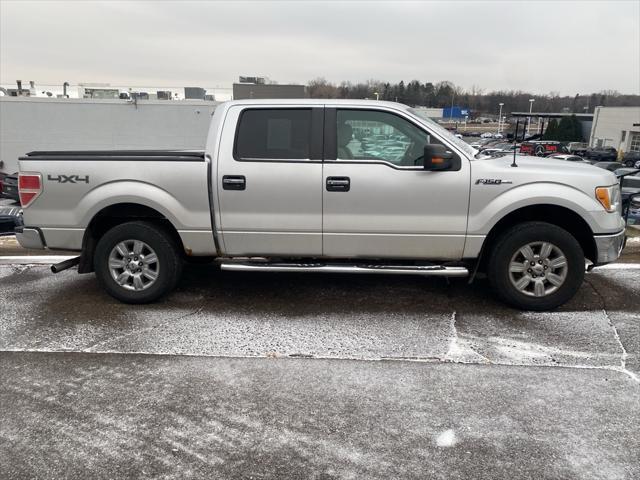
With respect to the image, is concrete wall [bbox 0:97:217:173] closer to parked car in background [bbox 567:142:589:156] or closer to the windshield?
the windshield

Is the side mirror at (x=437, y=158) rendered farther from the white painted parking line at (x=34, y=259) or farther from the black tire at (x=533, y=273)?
the white painted parking line at (x=34, y=259)

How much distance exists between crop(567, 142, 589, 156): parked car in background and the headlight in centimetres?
5832

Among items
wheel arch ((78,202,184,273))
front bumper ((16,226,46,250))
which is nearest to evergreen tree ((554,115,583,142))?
wheel arch ((78,202,184,273))

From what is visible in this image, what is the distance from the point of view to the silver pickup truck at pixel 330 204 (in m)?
4.68

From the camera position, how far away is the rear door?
15.8 ft

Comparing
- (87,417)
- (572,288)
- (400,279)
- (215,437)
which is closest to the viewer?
(215,437)

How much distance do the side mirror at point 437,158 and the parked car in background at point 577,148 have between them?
59.0 meters

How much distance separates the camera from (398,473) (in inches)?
107

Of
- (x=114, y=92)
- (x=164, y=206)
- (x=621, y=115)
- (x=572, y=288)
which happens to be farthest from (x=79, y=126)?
(x=621, y=115)

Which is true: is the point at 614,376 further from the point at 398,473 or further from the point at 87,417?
the point at 87,417

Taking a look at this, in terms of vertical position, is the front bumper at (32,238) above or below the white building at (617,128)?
above

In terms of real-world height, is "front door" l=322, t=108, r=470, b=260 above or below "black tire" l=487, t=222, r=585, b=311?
above

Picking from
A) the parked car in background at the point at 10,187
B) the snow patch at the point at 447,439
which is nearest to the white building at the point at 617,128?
the parked car in background at the point at 10,187

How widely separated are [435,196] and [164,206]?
2464mm
